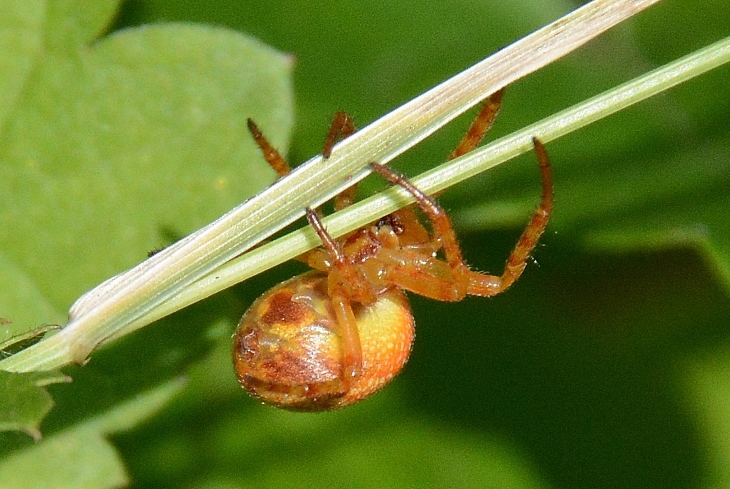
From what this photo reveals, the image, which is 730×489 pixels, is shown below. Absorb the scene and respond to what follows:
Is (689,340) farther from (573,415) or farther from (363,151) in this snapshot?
(363,151)

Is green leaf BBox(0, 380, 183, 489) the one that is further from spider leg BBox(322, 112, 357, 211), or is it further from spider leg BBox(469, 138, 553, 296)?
spider leg BBox(469, 138, 553, 296)

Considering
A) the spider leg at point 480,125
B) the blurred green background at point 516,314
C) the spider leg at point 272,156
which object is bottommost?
the blurred green background at point 516,314

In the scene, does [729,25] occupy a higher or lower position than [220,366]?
higher

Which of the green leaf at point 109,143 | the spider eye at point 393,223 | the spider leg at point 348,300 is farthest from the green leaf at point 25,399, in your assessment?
the spider eye at point 393,223

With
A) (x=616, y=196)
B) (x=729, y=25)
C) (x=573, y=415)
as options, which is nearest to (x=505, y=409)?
(x=573, y=415)

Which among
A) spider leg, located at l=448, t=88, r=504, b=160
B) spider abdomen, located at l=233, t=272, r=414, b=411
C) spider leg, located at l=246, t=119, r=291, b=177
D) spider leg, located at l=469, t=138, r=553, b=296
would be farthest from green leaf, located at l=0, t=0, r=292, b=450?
spider leg, located at l=469, t=138, r=553, b=296

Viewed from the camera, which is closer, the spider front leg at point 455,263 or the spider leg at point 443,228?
the spider leg at point 443,228

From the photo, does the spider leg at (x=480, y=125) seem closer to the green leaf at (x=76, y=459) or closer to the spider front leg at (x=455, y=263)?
the spider front leg at (x=455, y=263)
